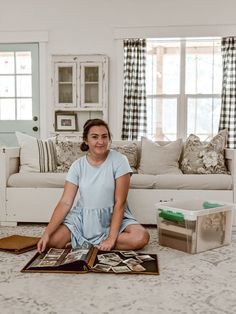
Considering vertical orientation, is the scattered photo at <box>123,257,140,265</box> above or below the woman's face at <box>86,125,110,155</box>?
below

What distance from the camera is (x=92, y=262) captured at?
264 centimetres

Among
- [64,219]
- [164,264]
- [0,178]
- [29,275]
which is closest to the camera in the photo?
[29,275]

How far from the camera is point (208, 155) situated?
4152 mm

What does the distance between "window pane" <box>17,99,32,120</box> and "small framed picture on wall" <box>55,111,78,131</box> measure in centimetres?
44

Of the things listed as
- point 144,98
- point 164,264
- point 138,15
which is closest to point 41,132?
point 144,98

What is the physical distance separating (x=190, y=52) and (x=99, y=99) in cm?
141

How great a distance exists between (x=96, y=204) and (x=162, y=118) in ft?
10.4

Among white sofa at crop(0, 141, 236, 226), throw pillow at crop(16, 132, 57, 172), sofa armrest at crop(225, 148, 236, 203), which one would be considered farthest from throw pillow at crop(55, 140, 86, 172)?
sofa armrest at crop(225, 148, 236, 203)

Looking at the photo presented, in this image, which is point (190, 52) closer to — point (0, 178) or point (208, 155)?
point (208, 155)

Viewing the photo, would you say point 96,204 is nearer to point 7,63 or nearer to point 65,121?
point 65,121

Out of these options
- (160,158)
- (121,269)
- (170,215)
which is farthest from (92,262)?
(160,158)

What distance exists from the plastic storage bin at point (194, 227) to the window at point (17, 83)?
3.41 m

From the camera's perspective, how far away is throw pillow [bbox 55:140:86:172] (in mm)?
4273

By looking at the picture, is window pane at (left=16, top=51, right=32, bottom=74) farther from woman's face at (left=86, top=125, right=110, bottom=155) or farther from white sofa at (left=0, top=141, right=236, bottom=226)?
woman's face at (left=86, top=125, right=110, bottom=155)
